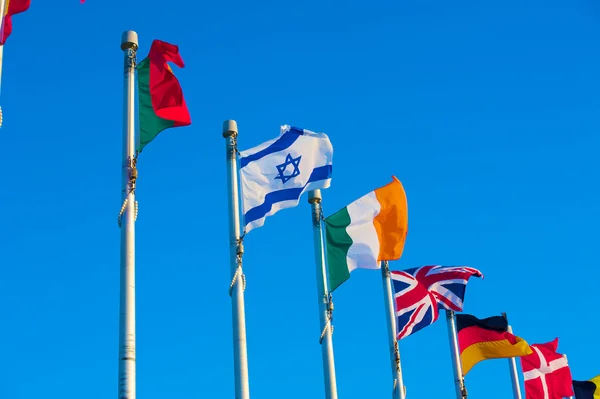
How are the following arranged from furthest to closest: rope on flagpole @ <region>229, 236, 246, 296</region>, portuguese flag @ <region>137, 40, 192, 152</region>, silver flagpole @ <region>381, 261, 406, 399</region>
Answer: silver flagpole @ <region>381, 261, 406, 399</region> → rope on flagpole @ <region>229, 236, 246, 296</region> → portuguese flag @ <region>137, 40, 192, 152</region>

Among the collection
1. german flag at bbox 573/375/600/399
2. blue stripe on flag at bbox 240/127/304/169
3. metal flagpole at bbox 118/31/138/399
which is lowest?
metal flagpole at bbox 118/31/138/399

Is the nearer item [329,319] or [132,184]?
[132,184]

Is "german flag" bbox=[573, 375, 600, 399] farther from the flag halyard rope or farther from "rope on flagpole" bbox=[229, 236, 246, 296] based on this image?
"rope on flagpole" bbox=[229, 236, 246, 296]

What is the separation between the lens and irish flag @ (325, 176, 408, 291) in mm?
28719

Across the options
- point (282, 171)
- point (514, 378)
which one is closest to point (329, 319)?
point (282, 171)

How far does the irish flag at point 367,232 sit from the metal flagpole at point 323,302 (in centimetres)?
22

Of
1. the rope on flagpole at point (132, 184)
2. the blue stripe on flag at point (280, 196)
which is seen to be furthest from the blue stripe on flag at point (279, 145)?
the rope on flagpole at point (132, 184)

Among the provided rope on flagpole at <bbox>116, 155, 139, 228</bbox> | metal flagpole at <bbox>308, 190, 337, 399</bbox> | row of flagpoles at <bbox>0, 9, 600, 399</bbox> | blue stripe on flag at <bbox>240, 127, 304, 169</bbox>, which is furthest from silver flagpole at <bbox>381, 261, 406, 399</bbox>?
rope on flagpole at <bbox>116, 155, 139, 228</bbox>

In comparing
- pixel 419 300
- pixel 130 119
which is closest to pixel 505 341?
pixel 419 300

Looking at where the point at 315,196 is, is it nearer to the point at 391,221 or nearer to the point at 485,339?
the point at 391,221

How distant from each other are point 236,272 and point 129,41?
6.01 metres

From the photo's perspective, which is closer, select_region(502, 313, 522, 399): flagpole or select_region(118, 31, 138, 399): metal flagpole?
select_region(118, 31, 138, 399): metal flagpole

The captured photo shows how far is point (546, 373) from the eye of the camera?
46.2 metres

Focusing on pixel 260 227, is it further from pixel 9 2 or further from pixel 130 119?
pixel 9 2
